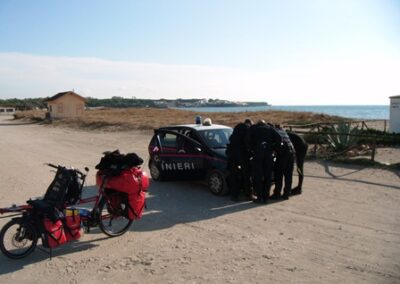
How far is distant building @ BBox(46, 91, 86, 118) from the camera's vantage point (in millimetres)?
51719

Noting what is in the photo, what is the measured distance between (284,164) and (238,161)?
0.94m

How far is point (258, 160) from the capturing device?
28.5ft

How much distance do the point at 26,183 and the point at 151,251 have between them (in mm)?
6393

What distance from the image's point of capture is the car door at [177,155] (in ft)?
32.8

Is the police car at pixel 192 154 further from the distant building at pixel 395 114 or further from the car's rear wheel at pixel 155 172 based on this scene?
the distant building at pixel 395 114

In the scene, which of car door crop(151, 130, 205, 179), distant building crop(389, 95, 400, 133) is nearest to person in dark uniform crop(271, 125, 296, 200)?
car door crop(151, 130, 205, 179)

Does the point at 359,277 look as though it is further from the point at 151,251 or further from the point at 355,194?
the point at 355,194

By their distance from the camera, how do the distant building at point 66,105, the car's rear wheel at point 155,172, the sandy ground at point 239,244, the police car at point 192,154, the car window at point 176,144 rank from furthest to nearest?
the distant building at point 66,105
the car's rear wheel at point 155,172
the car window at point 176,144
the police car at point 192,154
the sandy ground at point 239,244

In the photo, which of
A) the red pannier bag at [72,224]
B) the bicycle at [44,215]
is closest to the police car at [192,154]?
the bicycle at [44,215]

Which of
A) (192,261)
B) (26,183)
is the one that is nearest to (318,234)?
(192,261)

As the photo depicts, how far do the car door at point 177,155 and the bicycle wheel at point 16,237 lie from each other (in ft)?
15.3

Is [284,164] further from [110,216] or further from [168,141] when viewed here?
[110,216]

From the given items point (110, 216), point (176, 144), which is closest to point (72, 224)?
point (110, 216)

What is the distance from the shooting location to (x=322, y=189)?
10.1 metres
